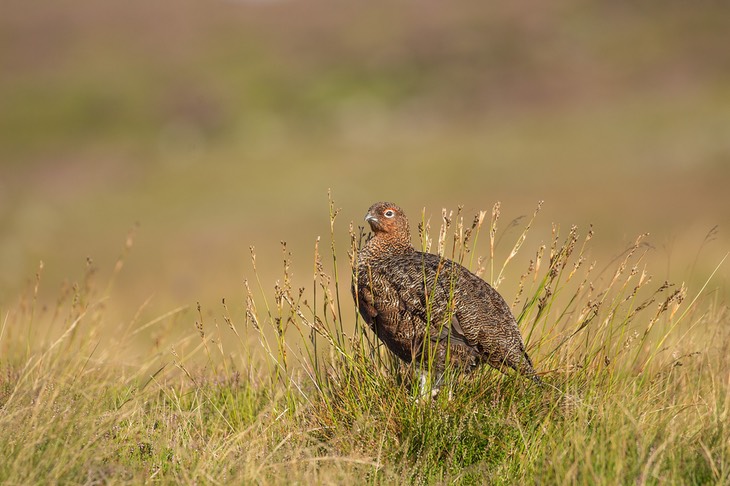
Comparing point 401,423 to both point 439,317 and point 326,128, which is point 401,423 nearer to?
point 439,317

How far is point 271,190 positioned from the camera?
2702 centimetres

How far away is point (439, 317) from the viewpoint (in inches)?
153

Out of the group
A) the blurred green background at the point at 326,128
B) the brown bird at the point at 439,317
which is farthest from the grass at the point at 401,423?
the blurred green background at the point at 326,128

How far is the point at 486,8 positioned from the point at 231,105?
2478 centimetres

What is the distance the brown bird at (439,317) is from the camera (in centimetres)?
382

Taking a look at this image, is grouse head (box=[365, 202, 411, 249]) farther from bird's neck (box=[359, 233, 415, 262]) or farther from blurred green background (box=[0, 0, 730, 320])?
blurred green background (box=[0, 0, 730, 320])

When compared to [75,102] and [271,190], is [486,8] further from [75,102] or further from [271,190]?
[271,190]

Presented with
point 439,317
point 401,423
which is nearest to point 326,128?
point 439,317

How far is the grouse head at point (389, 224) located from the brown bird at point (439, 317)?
0.35m

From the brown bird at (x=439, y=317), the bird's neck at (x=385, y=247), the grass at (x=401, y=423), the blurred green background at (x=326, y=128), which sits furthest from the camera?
the blurred green background at (x=326, y=128)

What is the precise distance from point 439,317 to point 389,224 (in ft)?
2.63

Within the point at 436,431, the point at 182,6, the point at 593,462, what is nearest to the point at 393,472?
the point at 436,431

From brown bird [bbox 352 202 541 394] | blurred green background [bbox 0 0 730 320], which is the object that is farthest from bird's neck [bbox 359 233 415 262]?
blurred green background [bbox 0 0 730 320]

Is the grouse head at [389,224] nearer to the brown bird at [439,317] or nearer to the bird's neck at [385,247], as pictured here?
the bird's neck at [385,247]
